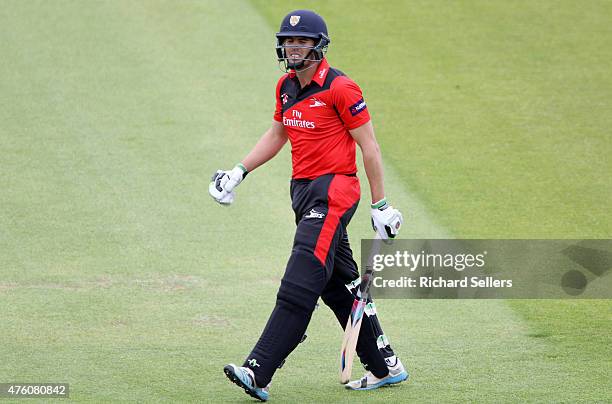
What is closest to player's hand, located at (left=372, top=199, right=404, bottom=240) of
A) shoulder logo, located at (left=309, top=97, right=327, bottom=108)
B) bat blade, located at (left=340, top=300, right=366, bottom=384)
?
bat blade, located at (left=340, top=300, right=366, bottom=384)

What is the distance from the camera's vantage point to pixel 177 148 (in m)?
10.8

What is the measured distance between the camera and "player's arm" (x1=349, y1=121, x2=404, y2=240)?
614cm

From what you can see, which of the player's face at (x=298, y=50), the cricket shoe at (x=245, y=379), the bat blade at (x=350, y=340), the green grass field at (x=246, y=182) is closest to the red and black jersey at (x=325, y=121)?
the player's face at (x=298, y=50)

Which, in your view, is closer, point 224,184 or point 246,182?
point 224,184

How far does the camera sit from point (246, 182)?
1029 centimetres

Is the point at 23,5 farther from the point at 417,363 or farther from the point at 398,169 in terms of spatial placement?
the point at 417,363

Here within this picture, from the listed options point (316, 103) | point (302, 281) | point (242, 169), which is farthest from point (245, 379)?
point (316, 103)

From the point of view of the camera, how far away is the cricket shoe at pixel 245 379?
19.2ft

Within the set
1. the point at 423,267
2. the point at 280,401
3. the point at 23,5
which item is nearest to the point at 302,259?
the point at 280,401

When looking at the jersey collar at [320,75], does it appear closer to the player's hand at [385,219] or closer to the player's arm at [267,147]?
the player's arm at [267,147]

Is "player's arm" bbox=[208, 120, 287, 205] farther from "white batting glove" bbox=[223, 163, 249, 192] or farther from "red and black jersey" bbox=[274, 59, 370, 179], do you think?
"red and black jersey" bbox=[274, 59, 370, 179]

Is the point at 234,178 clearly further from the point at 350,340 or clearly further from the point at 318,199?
the point at 350,340

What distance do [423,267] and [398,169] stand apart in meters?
1.98

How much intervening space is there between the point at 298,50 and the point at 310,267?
1.24 metres
